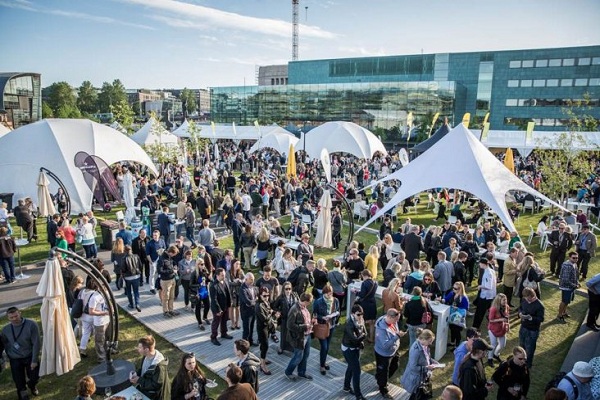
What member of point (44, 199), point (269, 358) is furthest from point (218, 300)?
point (44, 199)

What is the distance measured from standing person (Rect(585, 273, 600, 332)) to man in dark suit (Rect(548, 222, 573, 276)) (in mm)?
3116

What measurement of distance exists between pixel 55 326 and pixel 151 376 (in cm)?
246

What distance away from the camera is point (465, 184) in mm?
12023

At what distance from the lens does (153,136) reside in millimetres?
28922

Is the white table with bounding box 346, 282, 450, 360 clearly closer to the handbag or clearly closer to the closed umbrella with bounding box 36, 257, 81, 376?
the handbag

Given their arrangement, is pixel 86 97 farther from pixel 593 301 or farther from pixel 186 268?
pixel 593 301

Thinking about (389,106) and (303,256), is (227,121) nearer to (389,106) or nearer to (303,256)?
Answer: (389,106)

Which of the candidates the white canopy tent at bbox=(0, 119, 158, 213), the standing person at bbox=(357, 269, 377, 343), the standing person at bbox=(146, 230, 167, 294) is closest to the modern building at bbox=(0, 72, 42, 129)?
the white canopy tent at bbox=(0, 119, 158, 213)

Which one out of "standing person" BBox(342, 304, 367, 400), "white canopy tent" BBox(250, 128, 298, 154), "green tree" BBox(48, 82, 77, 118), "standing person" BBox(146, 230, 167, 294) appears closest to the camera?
"standing person" BBox(342, 304, 367, 400)

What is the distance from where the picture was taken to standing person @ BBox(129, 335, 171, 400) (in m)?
4.83

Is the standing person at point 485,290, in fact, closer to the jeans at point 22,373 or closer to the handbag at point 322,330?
the handbag at point 322,330

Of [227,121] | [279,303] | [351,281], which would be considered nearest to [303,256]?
[351,281]

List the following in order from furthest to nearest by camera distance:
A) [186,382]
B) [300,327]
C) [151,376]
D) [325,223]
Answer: [325,223] < [300,327] < [151,376] < [186,382]

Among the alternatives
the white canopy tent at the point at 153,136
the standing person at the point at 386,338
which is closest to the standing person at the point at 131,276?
the standing person at the point at 386,338
